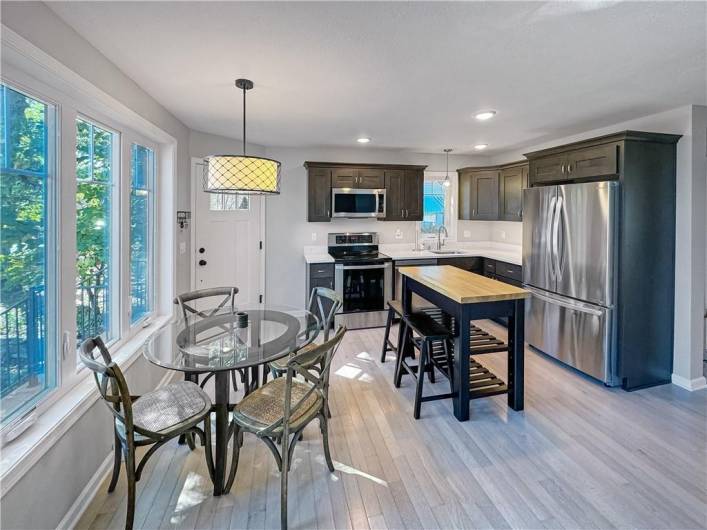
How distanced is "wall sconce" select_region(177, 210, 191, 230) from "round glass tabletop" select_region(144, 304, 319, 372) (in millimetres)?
1339

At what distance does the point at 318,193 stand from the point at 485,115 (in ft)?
7.58

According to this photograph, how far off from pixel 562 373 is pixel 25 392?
3936 millimetres

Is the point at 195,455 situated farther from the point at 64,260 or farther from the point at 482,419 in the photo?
the point at 482,419

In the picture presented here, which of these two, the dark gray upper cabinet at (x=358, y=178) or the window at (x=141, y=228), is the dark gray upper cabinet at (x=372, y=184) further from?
the window at (x=141, y=228)

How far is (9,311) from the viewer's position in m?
1.58

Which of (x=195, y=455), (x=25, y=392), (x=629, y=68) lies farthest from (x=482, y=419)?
(x=25, y=392)

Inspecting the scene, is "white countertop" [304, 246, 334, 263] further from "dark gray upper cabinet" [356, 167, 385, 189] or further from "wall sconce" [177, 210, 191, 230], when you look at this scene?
"wall sconce" [177, 210, 191, 230]

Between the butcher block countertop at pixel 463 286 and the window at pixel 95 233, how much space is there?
7.64ft

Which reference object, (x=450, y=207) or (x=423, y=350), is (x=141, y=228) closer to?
(x=423, y=350)

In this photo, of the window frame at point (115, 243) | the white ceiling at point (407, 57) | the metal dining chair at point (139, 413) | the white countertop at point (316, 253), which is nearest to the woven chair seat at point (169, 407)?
the metal dining chair at point (139, 413)

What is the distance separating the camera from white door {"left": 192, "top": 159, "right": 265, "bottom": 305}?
4.21 m

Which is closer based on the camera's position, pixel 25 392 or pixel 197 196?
pixel 25 392

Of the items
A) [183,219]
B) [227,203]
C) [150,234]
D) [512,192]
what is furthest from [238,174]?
[512,192]

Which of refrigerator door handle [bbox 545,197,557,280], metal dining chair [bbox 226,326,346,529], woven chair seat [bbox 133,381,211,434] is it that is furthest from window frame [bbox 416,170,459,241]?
woven chair seat [bbox 133,381,211,434]
